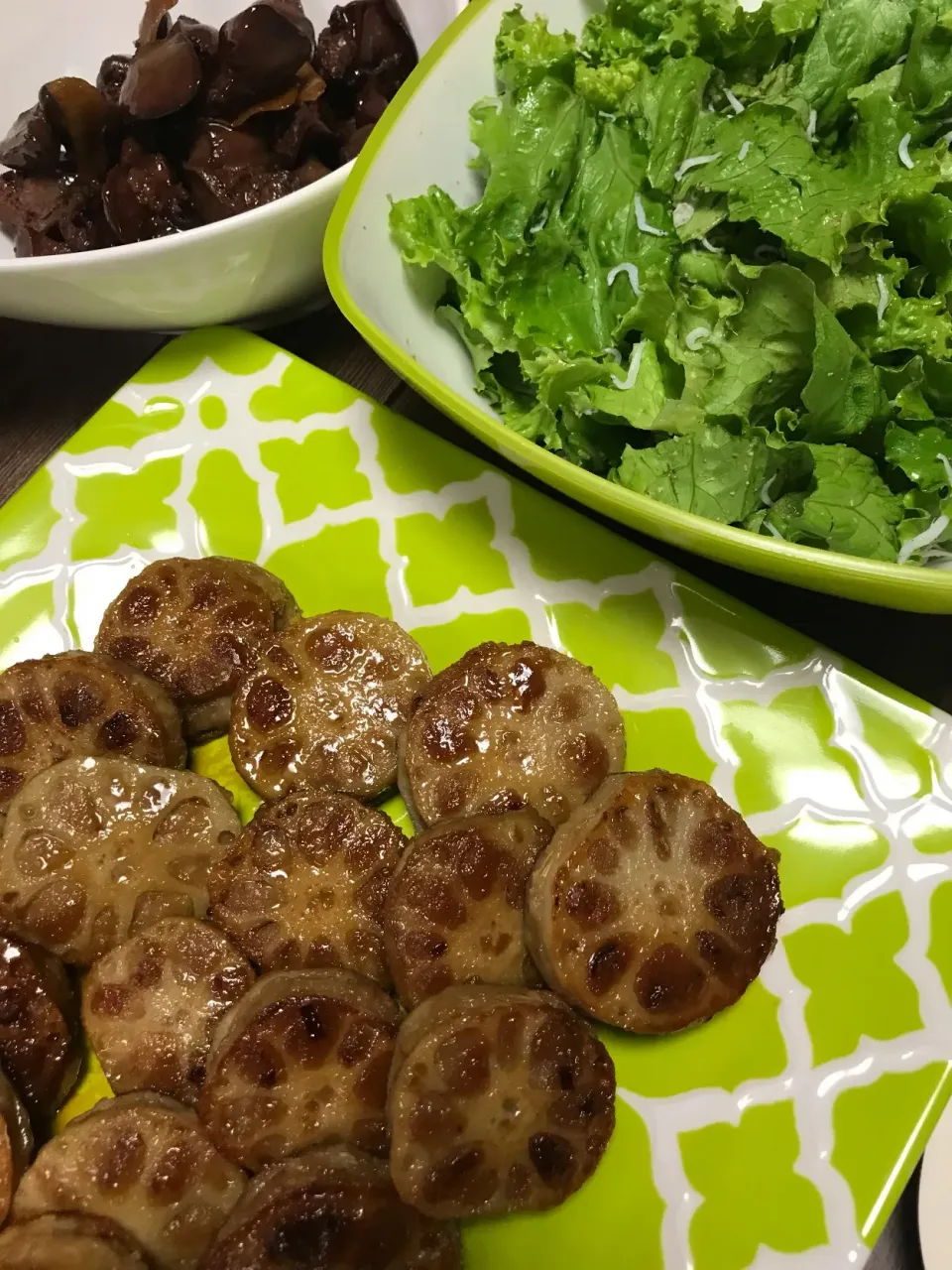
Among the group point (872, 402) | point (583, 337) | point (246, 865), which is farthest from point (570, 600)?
point (246, 865)

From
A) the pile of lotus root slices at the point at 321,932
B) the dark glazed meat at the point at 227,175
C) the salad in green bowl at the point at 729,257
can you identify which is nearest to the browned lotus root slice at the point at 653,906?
the pile of lotus root slices at the point at 321,932

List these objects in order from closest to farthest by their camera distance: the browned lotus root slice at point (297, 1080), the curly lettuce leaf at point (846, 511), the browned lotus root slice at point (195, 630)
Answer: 1. the browned lotus root slice at point (297, 1080)
2. the curly lettuce leaf at point (846, 511)
3. the browned lotus root slice at point (195, 630)

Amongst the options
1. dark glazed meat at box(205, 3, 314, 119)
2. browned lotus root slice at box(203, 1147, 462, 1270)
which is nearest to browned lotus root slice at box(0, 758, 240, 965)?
browned lotus root slice at box(203, 1147, 462, 1270)

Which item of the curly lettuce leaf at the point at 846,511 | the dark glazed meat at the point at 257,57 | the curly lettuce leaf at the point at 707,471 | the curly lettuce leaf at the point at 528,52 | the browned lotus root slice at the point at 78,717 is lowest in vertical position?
the curly lettuce leaf at the point at 846,511

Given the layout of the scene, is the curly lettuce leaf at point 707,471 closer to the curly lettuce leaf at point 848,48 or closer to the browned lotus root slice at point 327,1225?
the curly lettuce leaf at point 848,48

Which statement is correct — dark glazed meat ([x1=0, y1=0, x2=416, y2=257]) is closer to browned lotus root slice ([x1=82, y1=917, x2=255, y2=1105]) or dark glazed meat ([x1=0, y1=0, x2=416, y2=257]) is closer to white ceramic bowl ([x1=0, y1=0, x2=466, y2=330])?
white ceramic bowl ([x1=0, y1=0, x2=466, y2=330])

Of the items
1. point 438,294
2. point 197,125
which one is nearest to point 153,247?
point 197,125
